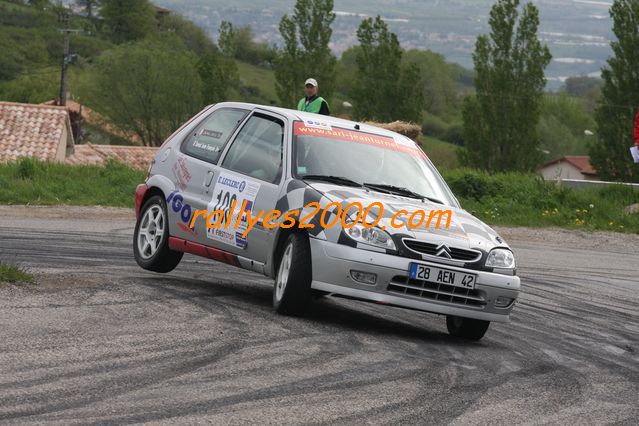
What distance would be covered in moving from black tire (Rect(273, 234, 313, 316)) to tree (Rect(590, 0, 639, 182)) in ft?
191

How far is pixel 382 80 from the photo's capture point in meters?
85.3

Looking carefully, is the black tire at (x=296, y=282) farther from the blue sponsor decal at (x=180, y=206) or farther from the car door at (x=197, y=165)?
the blue sponsor decal at (x=180, y=206)

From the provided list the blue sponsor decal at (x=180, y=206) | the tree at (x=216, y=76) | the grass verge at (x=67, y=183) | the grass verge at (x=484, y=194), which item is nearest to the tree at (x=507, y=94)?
the tree at (x=216, y=76)

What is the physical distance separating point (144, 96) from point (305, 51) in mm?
33120

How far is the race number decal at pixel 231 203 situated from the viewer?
32.9ft

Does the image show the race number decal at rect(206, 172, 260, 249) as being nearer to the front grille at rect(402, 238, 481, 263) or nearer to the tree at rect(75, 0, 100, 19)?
the front grille at rect(402, 238, 481, 263)

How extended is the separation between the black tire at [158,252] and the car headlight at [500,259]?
3290 millimetres

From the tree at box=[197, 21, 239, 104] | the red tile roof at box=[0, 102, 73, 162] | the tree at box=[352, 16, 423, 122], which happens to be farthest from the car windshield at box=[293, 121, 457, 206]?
the tree at box=[197, 21, 239, 104]

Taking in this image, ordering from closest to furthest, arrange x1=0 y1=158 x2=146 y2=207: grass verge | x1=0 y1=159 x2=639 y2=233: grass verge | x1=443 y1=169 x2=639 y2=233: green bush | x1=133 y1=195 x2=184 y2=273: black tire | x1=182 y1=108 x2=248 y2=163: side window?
1. x1=182 y1=108 x2=248 y2=163: side window
2. x1=133 y1=195 x2=184 y2=273: black tire
3. x1=0 y1=158 x2=146 y2=207: grass verge
4. x1=0 y1=159 x2=639 y2=233: grass verge
5. x1=443 y1=169 x2=639 y2=233: green bush

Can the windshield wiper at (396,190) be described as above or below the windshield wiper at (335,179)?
below

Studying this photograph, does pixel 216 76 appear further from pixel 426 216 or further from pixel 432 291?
pixel 432 291

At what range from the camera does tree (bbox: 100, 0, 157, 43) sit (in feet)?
591

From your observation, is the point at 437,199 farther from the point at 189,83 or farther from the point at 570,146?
the point at 570,146

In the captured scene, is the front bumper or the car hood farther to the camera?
the car hood
